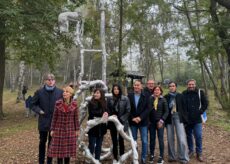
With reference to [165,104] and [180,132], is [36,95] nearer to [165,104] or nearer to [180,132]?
[165,104]

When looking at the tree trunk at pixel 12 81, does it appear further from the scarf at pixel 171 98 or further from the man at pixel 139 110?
the man at pixel 139 110

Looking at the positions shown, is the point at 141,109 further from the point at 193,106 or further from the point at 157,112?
the point at 193,106

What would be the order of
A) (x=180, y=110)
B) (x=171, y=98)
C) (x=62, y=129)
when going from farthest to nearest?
(x=171, y=98) → (x=180, y=110) → (x=62, y=129)

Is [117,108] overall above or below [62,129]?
above

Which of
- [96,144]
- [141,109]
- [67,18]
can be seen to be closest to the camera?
[96,144]

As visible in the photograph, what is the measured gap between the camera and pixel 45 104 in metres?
6.18

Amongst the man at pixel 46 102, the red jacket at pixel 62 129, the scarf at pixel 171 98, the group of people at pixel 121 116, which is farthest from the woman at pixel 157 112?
the man at pixel 46 102

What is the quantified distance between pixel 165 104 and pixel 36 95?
2.70 m

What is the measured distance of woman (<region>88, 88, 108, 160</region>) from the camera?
6250mm

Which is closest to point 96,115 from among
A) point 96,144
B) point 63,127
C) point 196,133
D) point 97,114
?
point 97,114

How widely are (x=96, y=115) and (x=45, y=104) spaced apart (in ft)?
3.23

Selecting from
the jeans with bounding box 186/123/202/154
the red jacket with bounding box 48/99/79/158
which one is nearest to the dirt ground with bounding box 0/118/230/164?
the jeans with bounding box 186/123/202/154

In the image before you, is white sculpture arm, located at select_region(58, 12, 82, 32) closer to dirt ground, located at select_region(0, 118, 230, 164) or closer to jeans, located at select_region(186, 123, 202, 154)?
dirt ground, located at select_region(0, 118, 230, 164)

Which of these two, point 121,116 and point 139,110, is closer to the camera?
point 121,116
